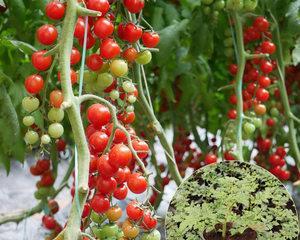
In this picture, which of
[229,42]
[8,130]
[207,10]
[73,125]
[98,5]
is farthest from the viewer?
[229,42]

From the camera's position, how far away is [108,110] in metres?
0.62

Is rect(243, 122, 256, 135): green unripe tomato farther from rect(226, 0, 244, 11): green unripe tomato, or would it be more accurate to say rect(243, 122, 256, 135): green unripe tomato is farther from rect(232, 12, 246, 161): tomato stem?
rect(226, 0, 244, 11): green unripe tomato

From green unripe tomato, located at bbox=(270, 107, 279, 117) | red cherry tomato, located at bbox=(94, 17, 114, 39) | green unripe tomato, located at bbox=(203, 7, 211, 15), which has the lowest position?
green unripe tomato, located at bbox=(270, 107, 279, 117)

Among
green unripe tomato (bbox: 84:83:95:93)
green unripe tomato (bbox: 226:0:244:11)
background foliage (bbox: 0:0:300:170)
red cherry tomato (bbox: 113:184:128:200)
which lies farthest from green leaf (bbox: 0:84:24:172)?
green unripe tomato (bbox: 226:0:244:11)

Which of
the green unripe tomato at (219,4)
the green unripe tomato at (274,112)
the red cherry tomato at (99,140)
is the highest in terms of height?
the red cherry tomato at (99,140)

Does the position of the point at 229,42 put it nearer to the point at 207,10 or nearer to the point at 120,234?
the point at 207,10

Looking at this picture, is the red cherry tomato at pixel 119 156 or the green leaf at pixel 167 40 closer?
the red cherry tomato at pixel 119 156

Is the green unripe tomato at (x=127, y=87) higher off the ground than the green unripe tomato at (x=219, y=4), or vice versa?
the green unripe tomato at (x=127, y=87)

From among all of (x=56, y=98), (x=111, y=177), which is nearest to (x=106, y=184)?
(x=111, y=177)

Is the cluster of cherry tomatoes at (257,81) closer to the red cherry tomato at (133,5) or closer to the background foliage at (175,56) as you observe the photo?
the background foliage at (175,56)

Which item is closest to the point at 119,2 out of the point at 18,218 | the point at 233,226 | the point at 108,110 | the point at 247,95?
the point at 108,110

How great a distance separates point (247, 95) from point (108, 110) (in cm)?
60

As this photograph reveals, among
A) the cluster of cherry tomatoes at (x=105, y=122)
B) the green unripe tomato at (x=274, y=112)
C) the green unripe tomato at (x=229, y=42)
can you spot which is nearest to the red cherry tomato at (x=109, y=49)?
the cluster of cherry tomatoes at (x=105, y=122)

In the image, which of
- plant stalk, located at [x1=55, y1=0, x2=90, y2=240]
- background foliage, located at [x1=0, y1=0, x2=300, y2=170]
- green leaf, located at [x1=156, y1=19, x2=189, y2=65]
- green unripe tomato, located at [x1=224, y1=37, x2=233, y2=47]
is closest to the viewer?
plant stalk, located at [x1=55, y1=0, x2=90, y2=240]
